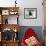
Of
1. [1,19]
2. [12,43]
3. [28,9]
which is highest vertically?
[28,9]

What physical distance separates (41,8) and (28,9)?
1.65 ft

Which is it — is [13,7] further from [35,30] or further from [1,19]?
[35,30]

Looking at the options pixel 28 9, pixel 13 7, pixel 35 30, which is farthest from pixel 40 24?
pixel 13 7

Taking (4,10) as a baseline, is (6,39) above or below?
below

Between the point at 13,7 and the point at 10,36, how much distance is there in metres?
1.09

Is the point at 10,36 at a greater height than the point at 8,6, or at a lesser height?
lesser

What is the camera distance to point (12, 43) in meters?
5.73

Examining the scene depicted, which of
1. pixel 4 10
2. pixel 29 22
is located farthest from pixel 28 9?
pixel 4 10

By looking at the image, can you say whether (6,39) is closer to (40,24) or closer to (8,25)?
(8,25)

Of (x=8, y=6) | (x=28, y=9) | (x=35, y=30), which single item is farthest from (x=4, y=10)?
(x=35, y=30)

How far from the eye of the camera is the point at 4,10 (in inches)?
227

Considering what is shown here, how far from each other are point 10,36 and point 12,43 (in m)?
0.27

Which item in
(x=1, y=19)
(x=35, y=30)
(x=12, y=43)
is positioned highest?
(x=1, y=19)

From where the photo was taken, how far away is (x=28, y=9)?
5.91 metres
